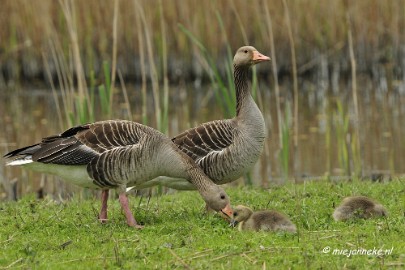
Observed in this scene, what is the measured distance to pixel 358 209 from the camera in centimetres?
779

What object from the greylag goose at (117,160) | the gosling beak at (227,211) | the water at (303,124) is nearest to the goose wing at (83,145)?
the greylag goose at (117,160)

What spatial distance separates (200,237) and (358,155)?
5.05 m

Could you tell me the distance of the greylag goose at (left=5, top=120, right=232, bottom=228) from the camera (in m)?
8.16

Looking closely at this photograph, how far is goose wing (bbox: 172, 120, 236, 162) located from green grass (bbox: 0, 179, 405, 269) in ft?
2.06

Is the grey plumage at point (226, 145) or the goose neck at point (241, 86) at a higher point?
the goose neck at point (241, 86)

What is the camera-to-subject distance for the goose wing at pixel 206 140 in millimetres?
9070

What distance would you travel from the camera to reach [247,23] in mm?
19297

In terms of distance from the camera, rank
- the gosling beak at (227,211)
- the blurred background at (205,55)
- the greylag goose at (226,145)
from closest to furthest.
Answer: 1. the gosling beak at (227,211)
2. the greylag goose at (226,145)
3. the blurred background at (205,55)

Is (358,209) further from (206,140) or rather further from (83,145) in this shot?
(83,145)

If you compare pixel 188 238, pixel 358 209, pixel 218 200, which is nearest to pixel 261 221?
pixel 218 200

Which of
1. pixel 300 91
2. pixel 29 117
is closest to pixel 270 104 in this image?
pixel 300 91

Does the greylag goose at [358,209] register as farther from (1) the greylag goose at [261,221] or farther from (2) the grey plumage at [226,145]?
(2) the grey plumage at [226,145]

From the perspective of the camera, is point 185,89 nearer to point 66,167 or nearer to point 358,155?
point 358,155

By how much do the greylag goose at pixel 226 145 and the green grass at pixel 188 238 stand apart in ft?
1.49
